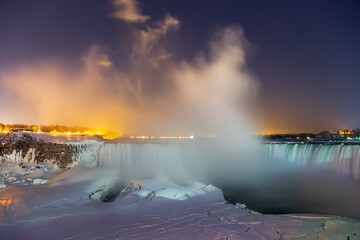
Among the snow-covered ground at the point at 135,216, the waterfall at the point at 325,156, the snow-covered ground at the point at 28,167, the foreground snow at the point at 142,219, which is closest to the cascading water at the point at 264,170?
the waterfall at the point at 325,156

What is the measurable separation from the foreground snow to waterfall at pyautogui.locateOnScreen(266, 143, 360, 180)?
1285 cm

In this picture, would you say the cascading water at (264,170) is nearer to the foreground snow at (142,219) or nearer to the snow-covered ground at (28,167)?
the foreground snow at (142,219)

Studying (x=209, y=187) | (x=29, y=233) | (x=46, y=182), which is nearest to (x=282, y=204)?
(x=209, y=187)

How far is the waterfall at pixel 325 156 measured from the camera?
19.6 meters

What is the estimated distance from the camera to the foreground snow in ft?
23.8

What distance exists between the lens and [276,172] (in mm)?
25391

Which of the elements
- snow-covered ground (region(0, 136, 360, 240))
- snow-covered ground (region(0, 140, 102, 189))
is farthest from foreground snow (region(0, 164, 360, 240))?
snow-covered ground (region(0, 140, 102, 189))

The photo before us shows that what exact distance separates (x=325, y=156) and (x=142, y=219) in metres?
21.0

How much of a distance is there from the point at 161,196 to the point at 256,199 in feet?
23.2

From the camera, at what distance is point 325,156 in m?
22.4

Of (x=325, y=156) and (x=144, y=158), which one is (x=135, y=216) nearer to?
(x=144, y=158)

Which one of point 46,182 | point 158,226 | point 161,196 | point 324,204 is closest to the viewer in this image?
point 158,226

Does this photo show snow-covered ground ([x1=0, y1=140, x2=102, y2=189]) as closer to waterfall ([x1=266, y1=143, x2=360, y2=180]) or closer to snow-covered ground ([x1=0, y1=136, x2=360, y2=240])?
snow-covered ground ([x1=0, y1=136, x2=360, y2=240])

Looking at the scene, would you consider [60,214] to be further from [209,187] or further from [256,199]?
[256,199]
